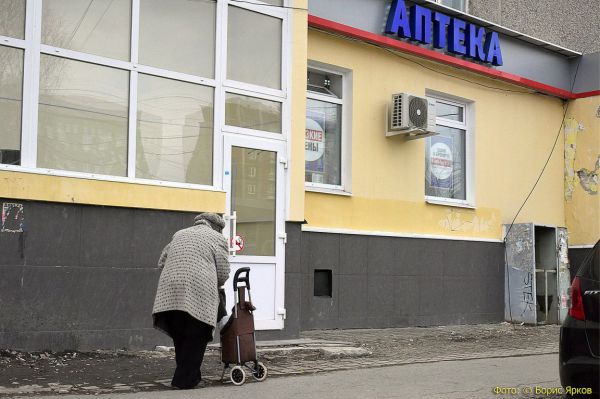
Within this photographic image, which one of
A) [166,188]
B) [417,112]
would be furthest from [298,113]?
[417,112]

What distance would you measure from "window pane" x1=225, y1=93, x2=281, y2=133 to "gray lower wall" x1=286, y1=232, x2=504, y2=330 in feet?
5.45

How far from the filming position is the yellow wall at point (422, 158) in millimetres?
12453

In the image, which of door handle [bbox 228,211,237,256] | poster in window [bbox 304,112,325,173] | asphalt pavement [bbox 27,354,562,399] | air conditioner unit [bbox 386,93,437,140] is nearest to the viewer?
asphalt pavement [bbox 27,354,562,399]

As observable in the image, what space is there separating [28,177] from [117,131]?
129 centimetres

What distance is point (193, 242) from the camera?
718 cm

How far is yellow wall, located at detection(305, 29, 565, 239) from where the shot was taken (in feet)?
40.9

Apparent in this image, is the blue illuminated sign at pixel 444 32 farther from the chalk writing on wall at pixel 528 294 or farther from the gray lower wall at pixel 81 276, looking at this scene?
the gray lower wall at pixel 81 276

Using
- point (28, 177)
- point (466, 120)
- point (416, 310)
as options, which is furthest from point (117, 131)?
point (466, 120)

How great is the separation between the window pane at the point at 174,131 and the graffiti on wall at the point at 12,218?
4.94 ft

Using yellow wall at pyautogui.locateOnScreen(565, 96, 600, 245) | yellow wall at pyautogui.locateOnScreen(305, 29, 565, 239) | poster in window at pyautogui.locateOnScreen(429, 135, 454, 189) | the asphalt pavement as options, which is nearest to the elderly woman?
the asphalt pavement

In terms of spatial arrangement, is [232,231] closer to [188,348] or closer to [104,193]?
[104,193]

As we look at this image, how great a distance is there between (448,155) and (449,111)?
0.82m

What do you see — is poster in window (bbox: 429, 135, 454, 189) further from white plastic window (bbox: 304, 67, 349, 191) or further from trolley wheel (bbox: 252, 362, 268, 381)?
trolley wheel (bbox: 252, 362, 268, 381)

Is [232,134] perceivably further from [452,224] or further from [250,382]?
[452,224]
